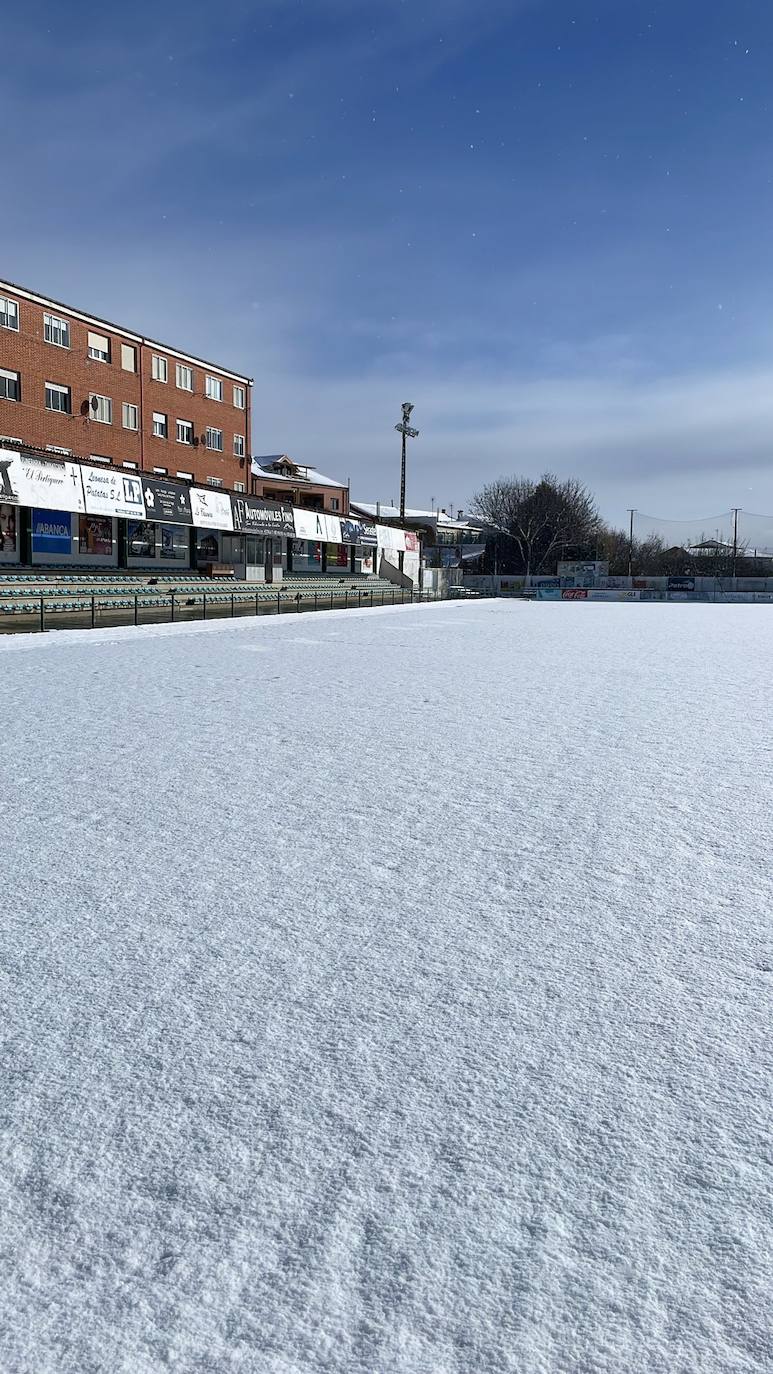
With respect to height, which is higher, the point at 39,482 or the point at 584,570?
the point at 39,482

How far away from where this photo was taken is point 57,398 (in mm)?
36219

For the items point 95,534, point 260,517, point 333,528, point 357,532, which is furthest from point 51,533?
point 357,532

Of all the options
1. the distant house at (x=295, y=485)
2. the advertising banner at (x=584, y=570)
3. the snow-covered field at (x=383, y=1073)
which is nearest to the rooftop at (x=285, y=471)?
the distant house at (x=295, y=485)

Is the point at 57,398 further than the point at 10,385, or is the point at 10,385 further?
the point at 57,398

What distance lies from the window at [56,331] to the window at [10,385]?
2476 mm

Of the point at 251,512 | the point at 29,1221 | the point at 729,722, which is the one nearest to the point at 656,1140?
the point at 29,1221

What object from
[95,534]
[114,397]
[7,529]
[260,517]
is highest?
[114,397]

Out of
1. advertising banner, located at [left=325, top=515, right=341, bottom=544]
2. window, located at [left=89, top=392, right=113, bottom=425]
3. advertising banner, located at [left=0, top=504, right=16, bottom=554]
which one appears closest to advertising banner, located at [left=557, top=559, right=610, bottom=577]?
advertising banner, located at [left=325, top=515, right=341, bottom=544]

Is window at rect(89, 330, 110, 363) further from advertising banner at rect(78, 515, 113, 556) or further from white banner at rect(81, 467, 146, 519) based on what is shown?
white banner at rect(81, 467, 146, 519)

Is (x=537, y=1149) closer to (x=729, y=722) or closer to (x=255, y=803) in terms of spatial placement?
(x=255, y=803)

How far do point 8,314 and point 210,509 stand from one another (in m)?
11.3

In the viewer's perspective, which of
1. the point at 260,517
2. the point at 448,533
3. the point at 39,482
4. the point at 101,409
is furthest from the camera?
the point at 448,533

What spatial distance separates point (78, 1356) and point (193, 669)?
474 inches

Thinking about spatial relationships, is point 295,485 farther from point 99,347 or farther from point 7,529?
point 7,529
